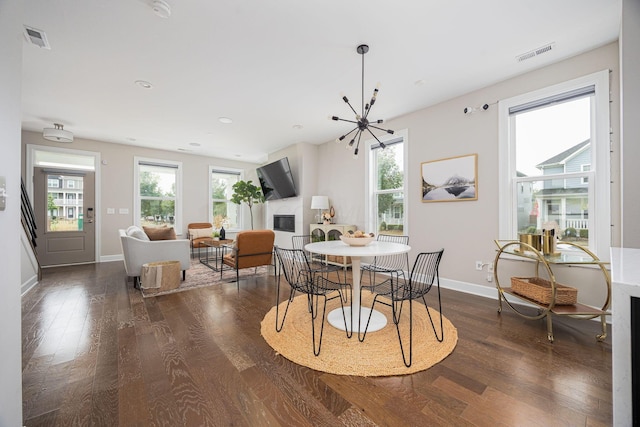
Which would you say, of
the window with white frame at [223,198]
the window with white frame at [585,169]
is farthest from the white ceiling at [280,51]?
the window with white frame at [223,198]

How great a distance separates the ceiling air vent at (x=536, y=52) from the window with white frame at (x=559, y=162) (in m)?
0.43

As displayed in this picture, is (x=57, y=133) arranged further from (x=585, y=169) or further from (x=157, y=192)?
(x=585, y=169)

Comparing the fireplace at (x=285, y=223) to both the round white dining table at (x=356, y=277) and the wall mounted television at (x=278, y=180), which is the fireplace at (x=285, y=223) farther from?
the round white dining table at (x=356, y=277)

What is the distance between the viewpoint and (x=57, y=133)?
14.4 ft

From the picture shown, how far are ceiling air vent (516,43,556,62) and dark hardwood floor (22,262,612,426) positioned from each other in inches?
105

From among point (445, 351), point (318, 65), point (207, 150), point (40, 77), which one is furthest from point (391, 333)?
point (207, 150)

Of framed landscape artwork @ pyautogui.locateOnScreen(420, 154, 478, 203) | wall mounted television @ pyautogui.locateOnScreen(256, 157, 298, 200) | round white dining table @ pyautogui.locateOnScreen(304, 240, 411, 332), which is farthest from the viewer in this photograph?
wall mounted television @ pyautogui.locateOnScreen(256, 157, 298, 200)

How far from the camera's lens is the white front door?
494 centimetres

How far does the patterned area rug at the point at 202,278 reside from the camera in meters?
3.44

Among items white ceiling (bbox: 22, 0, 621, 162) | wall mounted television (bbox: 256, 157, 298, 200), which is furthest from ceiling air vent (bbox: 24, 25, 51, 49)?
wall mounted television (bbox: 256, 157, 298, 200)

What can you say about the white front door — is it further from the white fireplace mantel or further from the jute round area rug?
the white fireplace mantel

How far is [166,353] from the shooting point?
1947mm

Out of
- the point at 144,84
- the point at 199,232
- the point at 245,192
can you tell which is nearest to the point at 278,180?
the point at 245,192

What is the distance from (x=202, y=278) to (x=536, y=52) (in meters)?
5.13
